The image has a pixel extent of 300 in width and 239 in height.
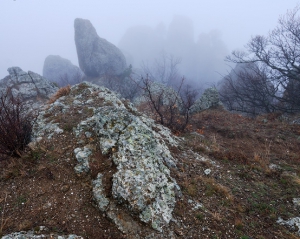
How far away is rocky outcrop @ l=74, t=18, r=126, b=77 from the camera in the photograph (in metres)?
57.2

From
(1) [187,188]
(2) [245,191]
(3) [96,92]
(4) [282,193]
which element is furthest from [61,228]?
(3) [96,92]

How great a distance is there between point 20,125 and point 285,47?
21386 millimetres

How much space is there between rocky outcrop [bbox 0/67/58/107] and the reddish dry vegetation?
19547 millimetres

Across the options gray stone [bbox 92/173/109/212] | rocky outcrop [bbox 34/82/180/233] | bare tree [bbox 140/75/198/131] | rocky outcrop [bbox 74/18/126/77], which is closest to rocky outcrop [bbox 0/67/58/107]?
bare tree [bbox 140/75/198/131]

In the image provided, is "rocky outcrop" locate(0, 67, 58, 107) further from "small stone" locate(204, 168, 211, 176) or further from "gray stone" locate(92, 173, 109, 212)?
"small stone" locate(204, 168, 211, 176)

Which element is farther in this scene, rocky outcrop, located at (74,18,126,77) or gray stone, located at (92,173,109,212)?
rocky outcrop, located at (74,18,126,77)

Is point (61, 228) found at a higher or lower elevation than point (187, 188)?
lower

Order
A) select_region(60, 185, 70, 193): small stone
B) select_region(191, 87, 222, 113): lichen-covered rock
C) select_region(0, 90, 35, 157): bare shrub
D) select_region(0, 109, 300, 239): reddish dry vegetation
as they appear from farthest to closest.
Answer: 1. select_region(191, 87, 222, 113): lichen-covered rock
2. select_region(0, 90, 35, 157): bare shrub
3. select_region(60, 185, 70, 193): small stone
4. select_region(0, 109, 300, 239): reddish dry vegetation

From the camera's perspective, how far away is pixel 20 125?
5.97 meters

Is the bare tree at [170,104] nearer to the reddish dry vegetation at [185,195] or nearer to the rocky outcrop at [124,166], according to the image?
the reddish dry vegetation at [185,195]

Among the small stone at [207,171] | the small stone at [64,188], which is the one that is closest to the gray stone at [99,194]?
the small stone at [64,188]

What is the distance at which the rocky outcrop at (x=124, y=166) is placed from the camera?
4.30 m

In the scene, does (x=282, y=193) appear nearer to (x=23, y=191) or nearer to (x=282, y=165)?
(x=282, y=165)

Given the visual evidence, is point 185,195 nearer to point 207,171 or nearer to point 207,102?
point 207,171
